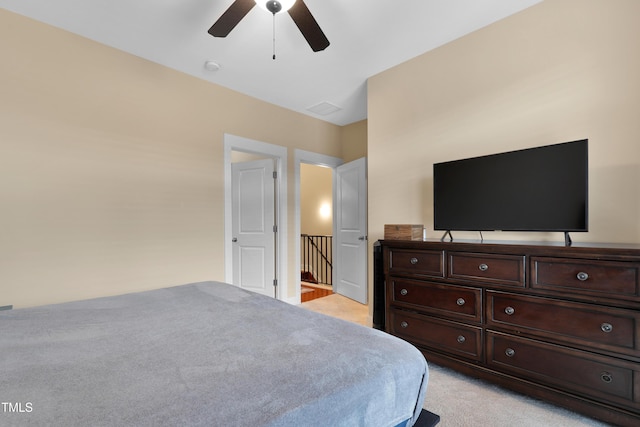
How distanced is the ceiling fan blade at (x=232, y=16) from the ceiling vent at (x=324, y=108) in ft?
6.90

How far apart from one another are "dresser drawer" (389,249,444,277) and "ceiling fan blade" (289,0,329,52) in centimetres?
173

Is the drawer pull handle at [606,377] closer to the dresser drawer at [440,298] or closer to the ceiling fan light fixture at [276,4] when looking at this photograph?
the dresser drawer at [440,298]

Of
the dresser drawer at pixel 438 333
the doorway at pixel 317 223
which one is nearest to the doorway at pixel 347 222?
the dresser drawer at pixel 438 333

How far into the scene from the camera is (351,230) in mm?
4508

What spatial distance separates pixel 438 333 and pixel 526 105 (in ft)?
6.27

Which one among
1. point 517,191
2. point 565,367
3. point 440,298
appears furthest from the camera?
point 440,298

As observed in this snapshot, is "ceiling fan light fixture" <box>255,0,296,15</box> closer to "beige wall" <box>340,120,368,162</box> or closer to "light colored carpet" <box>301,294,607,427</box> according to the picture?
"light colored carpet" <box>301,294,607,427</box>

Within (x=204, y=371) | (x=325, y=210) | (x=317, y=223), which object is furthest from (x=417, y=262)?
(x=317, y=223)

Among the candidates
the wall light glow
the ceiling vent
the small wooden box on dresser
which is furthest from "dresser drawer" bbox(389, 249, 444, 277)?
the wall light glow

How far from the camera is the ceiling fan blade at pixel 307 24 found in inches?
72.8

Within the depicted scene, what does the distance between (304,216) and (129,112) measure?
5418mm

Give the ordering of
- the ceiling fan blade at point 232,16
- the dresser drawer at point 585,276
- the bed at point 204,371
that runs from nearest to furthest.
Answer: the bed at point 204,371 < the dresser drawer at point 585,276 < the ceiling fan blade at point 232,16

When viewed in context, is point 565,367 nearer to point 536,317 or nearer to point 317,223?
point 536,317

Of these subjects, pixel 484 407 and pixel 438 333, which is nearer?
pixel 484 407
